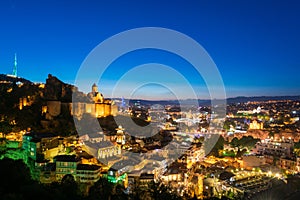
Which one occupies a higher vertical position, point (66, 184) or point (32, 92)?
point (32, 92)

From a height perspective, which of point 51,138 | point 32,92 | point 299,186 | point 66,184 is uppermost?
point 32,92

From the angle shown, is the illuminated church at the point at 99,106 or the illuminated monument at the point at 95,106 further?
the illuminated church at the point at 99,106

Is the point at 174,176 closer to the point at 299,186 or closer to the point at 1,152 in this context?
the point at 299,186

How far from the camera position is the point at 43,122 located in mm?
13531

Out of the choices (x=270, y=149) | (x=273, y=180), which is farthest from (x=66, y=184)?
(x=270, y=149)

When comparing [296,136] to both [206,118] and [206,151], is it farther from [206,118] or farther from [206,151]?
[206,118]

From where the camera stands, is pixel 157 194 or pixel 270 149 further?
pixel 270 149

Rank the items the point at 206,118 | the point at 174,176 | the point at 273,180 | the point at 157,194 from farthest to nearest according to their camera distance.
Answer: the point at 206,118 → the point at 174,176 → the point at 273,180 → the point at 157,194

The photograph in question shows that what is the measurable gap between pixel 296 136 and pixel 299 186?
33.8ft

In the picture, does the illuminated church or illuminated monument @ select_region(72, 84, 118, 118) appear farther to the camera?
the illuminated church

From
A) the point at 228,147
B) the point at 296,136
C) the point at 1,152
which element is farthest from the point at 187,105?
the point at 1,152

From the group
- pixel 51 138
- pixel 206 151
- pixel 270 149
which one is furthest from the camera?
pixel 206 151

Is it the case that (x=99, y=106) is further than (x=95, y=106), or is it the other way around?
(x=99, y=106)

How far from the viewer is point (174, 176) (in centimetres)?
912
